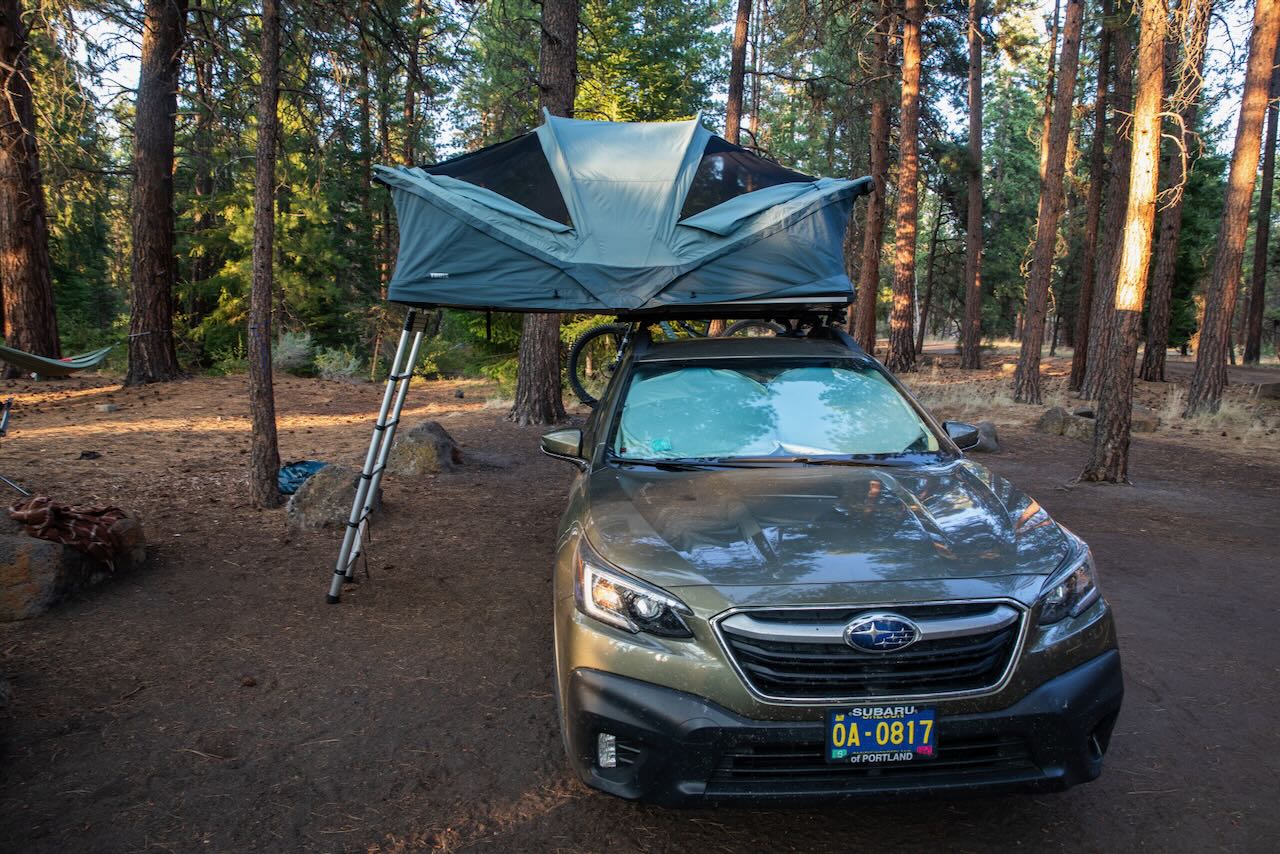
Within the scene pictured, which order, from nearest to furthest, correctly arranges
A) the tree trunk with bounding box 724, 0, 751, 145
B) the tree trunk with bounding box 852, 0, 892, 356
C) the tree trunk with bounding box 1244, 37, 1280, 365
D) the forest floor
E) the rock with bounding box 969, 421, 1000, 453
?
1. the forest floor
2. the rock with bounding box 969, 421, 1000, 453
3. the tree trunk with bounding box 724, 0, 751, 145
4. the tree trunk with bounding box 852, 0, 892, 356
5. the tree trunk with bounding box 1244, 37, 1280, 365

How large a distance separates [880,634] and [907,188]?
18.0 meters

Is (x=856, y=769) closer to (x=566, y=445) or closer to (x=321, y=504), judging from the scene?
(x=566, y=445)

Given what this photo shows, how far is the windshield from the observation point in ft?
13.0

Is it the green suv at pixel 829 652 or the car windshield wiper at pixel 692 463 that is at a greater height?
the car windshield wiper at pixel 692 463

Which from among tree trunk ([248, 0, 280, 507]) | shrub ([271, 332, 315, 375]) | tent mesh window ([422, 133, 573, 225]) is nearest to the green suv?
tent mesh window ([422, 133, 573, 225])

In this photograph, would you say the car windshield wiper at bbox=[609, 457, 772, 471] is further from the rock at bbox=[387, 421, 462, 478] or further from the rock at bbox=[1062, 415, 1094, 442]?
the rock at bbox=[1062, 415, 1094, 442]

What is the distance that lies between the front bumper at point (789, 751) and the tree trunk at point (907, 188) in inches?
666

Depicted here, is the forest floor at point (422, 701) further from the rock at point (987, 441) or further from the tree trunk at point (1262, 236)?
the tree trunk at point (1262, 236)

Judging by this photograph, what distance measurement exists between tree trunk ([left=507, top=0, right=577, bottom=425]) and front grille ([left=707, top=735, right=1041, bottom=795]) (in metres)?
9.61

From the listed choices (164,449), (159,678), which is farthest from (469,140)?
(159,678)

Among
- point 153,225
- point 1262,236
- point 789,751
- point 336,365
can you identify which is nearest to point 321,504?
point 789,751

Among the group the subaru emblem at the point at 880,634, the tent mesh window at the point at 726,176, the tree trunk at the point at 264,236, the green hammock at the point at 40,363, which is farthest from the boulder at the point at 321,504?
the subaru emblem at the point at 880,634

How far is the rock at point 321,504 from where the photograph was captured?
6.77 metres

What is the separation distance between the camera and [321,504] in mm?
6793
